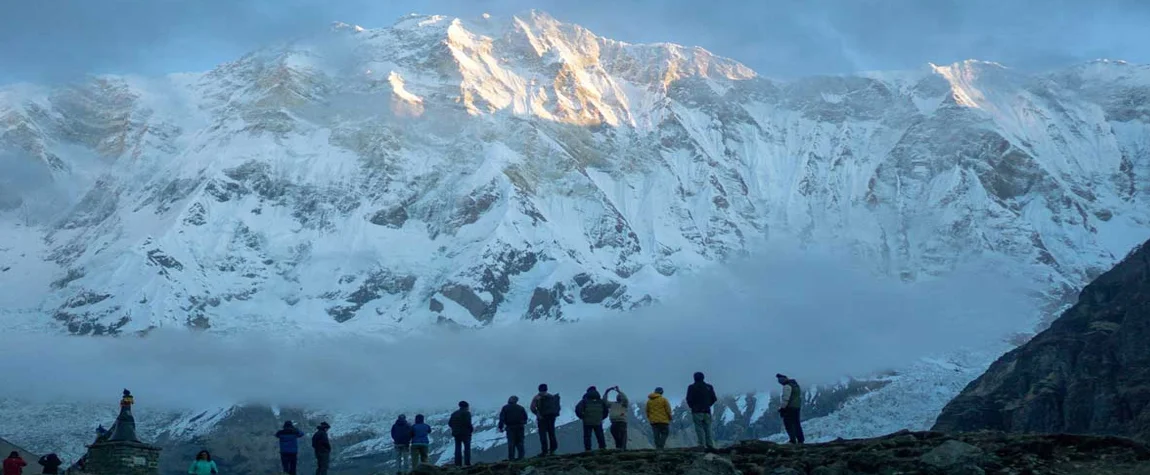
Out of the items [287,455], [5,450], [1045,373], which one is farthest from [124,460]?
[1045,373]

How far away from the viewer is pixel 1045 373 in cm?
13762

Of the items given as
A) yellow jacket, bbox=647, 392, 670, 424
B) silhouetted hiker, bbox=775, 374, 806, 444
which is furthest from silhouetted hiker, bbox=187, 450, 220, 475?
silhouetted hiker, bbox=775, 374, 806, 444

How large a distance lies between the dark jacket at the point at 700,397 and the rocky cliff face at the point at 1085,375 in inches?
2781

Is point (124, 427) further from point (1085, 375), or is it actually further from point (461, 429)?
point (1085, 375)

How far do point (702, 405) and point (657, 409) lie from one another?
1.45 metres

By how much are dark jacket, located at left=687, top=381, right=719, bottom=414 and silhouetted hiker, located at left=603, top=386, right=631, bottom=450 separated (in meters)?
2.09

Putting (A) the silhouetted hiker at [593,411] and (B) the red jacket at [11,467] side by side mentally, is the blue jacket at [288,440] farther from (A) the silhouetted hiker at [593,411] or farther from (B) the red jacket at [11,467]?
(A) the silhouetted hiker at [593,411]

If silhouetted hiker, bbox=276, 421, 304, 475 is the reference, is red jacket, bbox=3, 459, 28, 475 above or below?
below

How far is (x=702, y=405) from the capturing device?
4641 centimetres

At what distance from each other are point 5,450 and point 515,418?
6765cm

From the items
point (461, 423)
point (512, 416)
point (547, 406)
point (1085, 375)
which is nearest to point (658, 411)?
point (547, 406)

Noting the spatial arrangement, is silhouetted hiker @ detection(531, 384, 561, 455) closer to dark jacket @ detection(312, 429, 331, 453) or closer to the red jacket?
dark jacket @ detection(312, 429, 331, 453)

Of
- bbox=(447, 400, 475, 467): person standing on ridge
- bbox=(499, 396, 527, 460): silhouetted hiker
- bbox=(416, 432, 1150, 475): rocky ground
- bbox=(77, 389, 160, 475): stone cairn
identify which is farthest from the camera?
bbox=(77, 389, 160, 475): stone cairn

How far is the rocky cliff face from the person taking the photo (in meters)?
119
